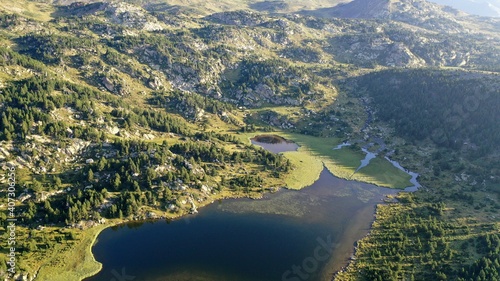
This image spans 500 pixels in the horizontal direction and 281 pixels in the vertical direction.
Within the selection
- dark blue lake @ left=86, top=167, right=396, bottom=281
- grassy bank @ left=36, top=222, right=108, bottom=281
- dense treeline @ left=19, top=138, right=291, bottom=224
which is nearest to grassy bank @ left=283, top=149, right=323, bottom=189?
dense treeline @ left=19, top=138, right=291, bottom=224

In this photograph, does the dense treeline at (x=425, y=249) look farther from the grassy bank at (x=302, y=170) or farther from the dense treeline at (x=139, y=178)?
the dense treeline at (x=139, y=178)

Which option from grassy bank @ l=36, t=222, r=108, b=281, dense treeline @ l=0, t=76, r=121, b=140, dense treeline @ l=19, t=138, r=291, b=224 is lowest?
grassy bank @ l=36, t=222, r=108, b=281

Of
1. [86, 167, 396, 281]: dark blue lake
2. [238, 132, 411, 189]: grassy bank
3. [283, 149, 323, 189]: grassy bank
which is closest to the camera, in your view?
[86, 167, 396, 281]: dark blue lake

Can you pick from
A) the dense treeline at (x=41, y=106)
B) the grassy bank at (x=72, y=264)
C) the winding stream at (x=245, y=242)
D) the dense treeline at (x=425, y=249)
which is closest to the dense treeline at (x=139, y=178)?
the winding stream at (x=245, y=242)

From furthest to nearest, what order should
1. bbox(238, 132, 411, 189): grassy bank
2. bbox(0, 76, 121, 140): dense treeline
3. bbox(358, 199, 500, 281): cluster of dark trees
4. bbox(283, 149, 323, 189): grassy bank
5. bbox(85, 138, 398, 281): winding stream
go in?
bbox(238, 132, 411, 189): grassy bank, bbox(283, 149, 323, 189): grassy bank, bbox(0, 76, 121, 140): dense treeline, bbox(358, 199, 500, 281): cluster of dark trees, bbox(85, 138, 398, 281): winding stream

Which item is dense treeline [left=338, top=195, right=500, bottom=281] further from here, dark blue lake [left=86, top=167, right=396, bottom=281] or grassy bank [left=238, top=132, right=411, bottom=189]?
grassy bank [left=238, top=132, right=411, bottom=189]

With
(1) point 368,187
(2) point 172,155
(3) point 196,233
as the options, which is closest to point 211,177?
(2) point 172,155

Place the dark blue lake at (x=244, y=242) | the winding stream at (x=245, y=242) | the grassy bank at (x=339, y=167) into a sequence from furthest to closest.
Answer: the grassy bank at (x=339, y=167)
the winding stream at (x=245, y=242)
the dark blue lake at (x=244, y=242)

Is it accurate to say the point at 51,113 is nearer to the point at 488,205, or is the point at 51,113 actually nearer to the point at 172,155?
the point at 172,155
